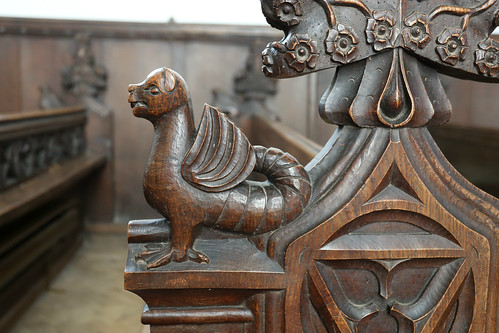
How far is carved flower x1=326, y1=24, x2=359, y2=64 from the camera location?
0.64 m

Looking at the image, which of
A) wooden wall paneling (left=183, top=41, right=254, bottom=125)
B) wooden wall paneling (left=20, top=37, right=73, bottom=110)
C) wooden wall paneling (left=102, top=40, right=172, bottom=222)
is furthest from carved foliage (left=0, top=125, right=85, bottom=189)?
wooden wall paneling (left=183, top=41, right=254, bottom=125)

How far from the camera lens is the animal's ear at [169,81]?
2.11 feet

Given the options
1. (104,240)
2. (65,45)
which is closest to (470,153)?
(104,240)

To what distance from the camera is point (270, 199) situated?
0.63m

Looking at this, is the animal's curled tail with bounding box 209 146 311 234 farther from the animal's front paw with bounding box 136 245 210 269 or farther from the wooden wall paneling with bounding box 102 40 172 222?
the wooden wall paneling with bounding box 102 40 172 222

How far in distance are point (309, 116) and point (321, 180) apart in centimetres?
319

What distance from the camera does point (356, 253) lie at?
2.14ft

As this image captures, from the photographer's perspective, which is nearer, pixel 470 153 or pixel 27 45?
pixel 470 153

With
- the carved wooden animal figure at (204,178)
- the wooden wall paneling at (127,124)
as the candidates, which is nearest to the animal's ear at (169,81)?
the carved wooden animal figure at (204,178)

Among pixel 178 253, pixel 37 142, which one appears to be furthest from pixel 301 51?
pixel 37 142

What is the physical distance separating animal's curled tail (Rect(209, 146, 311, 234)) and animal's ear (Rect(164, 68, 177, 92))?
0.42ft

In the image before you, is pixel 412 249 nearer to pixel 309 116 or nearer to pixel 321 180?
pixel 321 180

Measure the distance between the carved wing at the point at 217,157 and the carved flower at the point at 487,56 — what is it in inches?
11.1

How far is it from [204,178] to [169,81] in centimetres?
12
